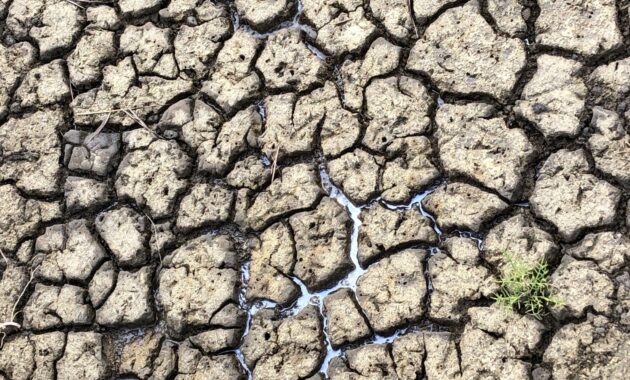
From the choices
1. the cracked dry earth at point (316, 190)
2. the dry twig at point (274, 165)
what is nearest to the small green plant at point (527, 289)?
the cracked dry earth at point (316, 190)

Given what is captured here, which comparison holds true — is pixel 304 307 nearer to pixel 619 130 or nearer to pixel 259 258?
pixel 259 258

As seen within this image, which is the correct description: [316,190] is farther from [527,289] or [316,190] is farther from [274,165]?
[527,289]

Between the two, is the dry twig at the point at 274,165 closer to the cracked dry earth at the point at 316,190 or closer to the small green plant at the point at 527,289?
the cracked dry earth at the point at 316,190

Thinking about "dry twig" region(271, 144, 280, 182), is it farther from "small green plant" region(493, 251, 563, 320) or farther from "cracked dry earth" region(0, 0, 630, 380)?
"small green plant" region(493, 251, 563, 320)

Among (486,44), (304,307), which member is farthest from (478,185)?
(304,307)

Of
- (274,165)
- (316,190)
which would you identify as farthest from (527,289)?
(274,165)

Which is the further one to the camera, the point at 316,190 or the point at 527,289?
the point at 316,190
